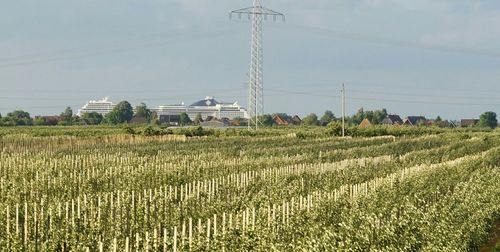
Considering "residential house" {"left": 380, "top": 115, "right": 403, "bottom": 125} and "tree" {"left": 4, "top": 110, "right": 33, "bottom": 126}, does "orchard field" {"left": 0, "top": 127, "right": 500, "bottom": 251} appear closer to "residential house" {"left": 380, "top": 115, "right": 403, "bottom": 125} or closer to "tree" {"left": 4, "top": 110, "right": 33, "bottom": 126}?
"tree" {"left": 4, "top": 110, "right": 33, "bottom": 126}

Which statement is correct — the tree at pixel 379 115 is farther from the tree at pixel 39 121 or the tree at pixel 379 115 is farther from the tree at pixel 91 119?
the tree at pixel 39 121

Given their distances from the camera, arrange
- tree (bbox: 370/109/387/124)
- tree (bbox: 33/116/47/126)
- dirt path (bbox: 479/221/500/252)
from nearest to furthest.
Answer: dirt path (bbox: 479/221/500/252) → tree (bbox: 33/116/47/126) → tree (bbox: 370/109/387/124)

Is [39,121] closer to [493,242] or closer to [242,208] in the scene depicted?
[242,208]

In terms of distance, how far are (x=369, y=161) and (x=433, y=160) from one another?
558 centimetres

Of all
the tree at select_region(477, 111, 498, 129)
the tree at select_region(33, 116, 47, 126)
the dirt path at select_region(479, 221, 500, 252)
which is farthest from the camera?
the tree at select_region(477, 111, 498, 129)

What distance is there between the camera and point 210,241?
14.8m

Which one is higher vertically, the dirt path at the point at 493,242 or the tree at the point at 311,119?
the tree at the point at 311,119

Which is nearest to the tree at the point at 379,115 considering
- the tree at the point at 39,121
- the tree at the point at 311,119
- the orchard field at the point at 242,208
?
the tree at the point at 311,119

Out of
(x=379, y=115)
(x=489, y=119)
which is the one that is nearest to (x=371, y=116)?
(x=379, y=115)

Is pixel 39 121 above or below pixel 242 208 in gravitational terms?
above

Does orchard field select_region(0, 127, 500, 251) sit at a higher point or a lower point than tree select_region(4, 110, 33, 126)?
lower

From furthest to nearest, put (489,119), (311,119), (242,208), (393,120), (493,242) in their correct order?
(393,120) → (311,119) → (489,119) → (493,242) → (242,208)

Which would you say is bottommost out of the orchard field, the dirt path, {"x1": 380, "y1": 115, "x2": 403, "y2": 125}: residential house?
the dirt path

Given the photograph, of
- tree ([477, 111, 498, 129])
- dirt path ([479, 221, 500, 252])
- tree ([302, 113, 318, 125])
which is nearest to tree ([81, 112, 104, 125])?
tree ([302, 113, 318, 125])
